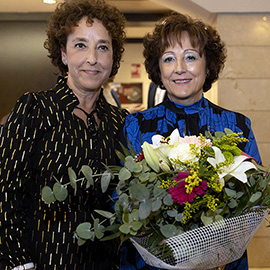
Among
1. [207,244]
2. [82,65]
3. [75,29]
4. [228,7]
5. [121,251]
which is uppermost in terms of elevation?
[228,7]

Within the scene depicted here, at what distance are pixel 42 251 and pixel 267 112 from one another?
3484 millimetres

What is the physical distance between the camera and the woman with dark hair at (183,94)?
6.44 feet

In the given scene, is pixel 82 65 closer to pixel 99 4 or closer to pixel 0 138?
pixel 99 4

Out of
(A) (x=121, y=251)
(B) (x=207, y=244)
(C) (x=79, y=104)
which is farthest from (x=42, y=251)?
(B) (x=207, y=244)

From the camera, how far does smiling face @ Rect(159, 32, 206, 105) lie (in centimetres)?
199

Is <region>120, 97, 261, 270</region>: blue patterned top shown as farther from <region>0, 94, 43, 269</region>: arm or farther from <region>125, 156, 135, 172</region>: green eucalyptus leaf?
<region>125, 156, 135, 172</region>: green eucalyptus leaf

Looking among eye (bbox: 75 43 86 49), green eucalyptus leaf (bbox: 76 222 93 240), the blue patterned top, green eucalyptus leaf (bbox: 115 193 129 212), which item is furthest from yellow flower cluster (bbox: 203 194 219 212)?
eye (bbox: 75 43 86 49)

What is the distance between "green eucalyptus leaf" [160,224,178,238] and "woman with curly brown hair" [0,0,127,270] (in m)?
0.40

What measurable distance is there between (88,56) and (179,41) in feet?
1.23

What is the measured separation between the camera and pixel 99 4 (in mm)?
2055

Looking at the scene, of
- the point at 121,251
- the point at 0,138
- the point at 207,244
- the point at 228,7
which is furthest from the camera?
the point at 228,7

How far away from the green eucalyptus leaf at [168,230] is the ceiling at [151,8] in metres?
3.55

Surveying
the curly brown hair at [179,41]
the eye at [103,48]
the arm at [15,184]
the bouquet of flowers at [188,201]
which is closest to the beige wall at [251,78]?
the curly brown hair at [179,41]

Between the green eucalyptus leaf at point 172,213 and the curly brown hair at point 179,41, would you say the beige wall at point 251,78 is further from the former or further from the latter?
the green eucalyptus leaf at point 172,213
